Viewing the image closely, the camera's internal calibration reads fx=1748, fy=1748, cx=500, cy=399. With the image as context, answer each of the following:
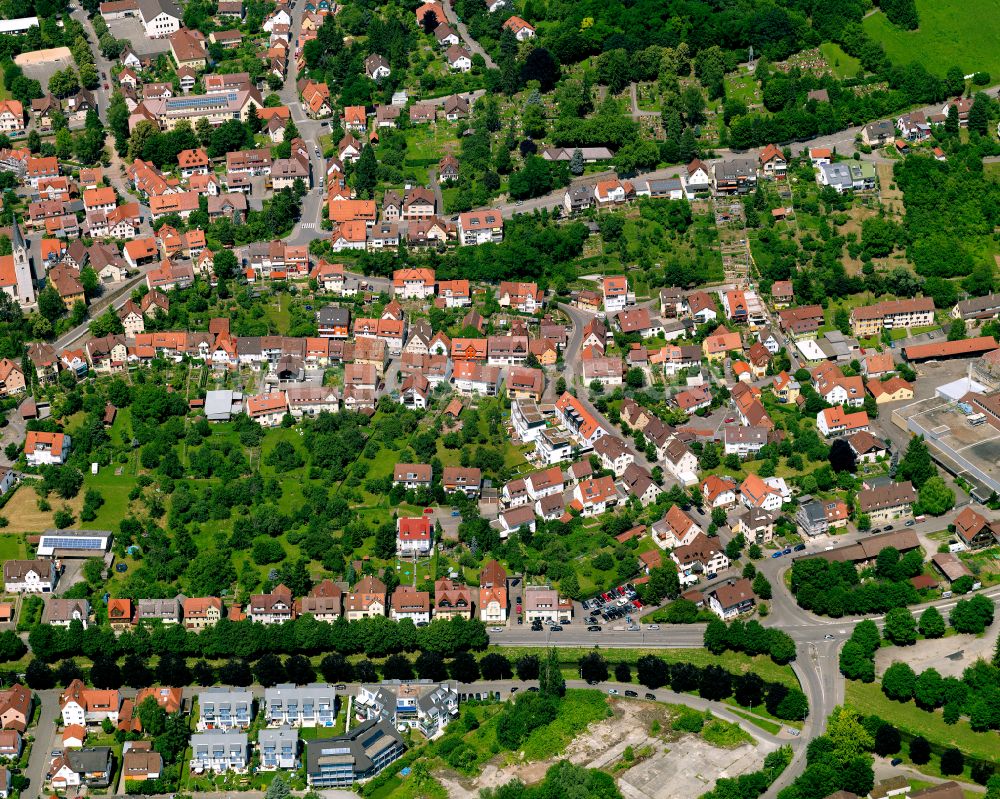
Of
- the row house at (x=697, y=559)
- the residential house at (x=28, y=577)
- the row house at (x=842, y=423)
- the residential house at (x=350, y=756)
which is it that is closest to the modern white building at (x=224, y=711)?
the residential house at (x=350, y=756)

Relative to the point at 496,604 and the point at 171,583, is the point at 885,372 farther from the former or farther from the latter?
the point at 171,583

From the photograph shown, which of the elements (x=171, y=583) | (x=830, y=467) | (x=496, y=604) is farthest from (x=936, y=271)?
(x=171, y=583)

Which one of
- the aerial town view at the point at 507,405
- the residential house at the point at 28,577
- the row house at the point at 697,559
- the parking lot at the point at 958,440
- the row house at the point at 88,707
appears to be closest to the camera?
the aerial town view at the point at 507,405

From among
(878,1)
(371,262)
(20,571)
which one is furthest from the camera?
(878,1)

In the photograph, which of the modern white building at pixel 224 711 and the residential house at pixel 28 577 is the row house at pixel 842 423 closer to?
the modern white building at pixel 224 711

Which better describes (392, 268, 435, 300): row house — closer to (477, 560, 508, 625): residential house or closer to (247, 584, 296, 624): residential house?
(477, 560, 508, 625): residential house
